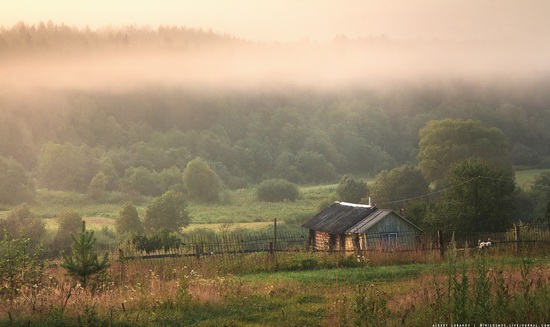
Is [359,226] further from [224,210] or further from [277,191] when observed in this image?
[277,191]

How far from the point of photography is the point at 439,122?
107375mm

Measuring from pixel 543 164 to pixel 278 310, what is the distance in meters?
147

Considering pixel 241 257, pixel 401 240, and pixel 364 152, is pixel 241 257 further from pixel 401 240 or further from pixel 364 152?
pixel 364 152

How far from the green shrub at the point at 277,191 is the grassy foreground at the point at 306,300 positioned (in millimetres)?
108097

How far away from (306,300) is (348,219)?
3108 centimetres

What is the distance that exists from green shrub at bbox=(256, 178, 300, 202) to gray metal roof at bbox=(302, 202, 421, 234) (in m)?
79.1

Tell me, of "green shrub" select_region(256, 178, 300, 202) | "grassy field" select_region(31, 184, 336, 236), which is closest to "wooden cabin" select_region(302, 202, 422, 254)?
"grassy field" select_region(31, 184, 336, 236)

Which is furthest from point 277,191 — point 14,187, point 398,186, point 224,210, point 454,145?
point 14,187

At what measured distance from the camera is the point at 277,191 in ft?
442

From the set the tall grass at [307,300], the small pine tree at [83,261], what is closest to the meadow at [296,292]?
the tall grass at [307,300]

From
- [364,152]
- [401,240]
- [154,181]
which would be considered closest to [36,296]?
[401,240]

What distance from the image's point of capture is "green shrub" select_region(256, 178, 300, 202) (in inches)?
5221

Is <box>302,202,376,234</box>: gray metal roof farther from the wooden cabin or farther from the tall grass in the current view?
the tall grass

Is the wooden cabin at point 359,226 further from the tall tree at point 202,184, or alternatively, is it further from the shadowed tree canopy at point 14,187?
the shadowed tree canopy at point 14,187
